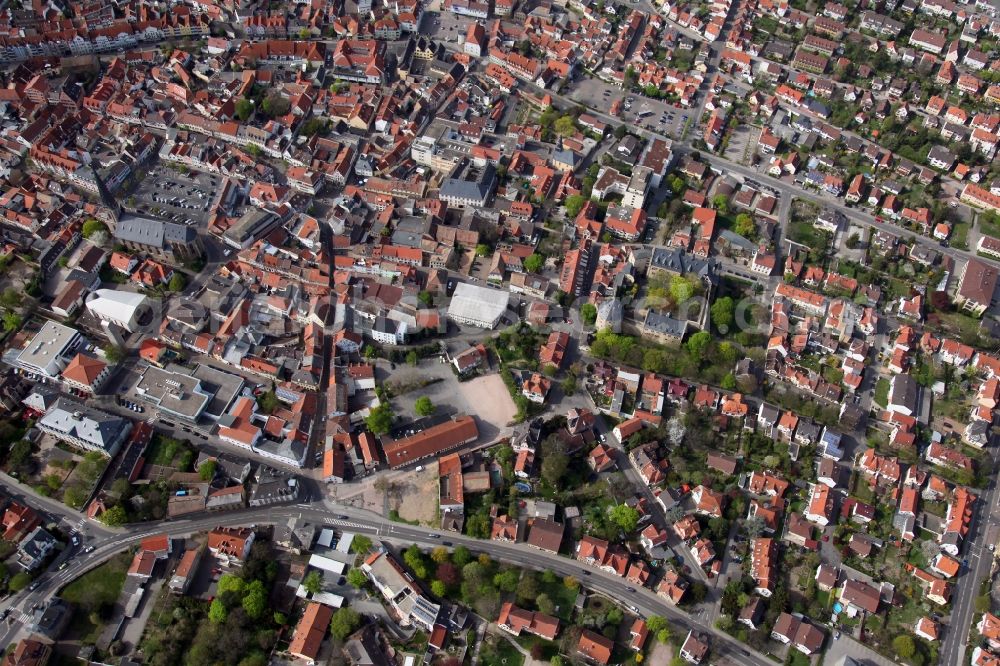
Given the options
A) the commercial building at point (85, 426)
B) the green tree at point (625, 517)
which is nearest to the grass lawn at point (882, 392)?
the green tree at point (625, 517)

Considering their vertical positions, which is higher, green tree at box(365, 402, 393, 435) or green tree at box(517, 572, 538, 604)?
green tree at box(365, 402, 393, 435)

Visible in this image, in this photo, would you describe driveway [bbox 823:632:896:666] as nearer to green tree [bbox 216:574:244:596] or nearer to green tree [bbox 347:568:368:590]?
green tree [bbox 347:568:368:590]

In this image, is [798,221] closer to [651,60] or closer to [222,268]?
[651,60]

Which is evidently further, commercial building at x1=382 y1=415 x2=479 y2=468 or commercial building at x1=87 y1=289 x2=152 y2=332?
commercial building at x1=87 y1=289 x2=152 y2=332

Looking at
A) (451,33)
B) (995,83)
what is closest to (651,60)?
(451,33)

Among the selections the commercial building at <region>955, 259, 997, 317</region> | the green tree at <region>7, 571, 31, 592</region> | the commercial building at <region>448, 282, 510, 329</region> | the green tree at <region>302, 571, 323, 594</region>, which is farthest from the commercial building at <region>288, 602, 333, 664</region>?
the commercial building at <region>955, 259, 997, 317</region>

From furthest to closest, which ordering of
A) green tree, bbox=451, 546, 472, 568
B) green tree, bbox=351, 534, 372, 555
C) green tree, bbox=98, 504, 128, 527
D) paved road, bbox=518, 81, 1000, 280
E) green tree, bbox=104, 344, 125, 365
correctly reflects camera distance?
paved road, bbox=518, 81, 1000, 280 < green tree, bbox=104, 344, 125, 365 < green tree, bbox=98, 504, 128, 527 < green tree, bbox=351, 534, 372, 555 < green tree, bbox=451, 546, 472, 568
